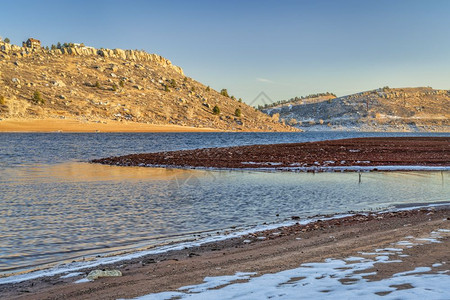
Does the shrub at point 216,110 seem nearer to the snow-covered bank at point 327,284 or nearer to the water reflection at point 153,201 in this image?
the water reflection at point 153,201

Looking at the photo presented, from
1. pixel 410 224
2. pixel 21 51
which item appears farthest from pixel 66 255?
pixel 21 51

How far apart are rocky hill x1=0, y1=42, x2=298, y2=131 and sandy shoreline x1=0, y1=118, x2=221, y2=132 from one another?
133 inches

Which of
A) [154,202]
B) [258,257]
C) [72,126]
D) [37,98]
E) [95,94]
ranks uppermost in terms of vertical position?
[95,94]

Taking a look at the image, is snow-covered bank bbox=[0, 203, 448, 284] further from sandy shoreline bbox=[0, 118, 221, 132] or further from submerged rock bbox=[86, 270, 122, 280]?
sandy shoreline bbox=[0, 118, 221, 132]

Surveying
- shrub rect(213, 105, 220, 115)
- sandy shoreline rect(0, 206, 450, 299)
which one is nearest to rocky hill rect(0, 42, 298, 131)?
shrub rect(213, 105, 220, 115)

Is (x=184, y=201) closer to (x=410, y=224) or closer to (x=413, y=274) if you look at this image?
(x=410, y=224)

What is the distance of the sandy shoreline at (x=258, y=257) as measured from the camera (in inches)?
311

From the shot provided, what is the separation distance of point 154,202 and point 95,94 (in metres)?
148

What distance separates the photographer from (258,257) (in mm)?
9703

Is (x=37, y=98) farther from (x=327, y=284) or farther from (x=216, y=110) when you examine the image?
(x=327, y=284)

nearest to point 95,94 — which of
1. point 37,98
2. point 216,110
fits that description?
point 37,98

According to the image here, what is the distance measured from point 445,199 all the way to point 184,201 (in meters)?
11.4

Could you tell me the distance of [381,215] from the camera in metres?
14.9

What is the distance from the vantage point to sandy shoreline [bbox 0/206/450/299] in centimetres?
791
